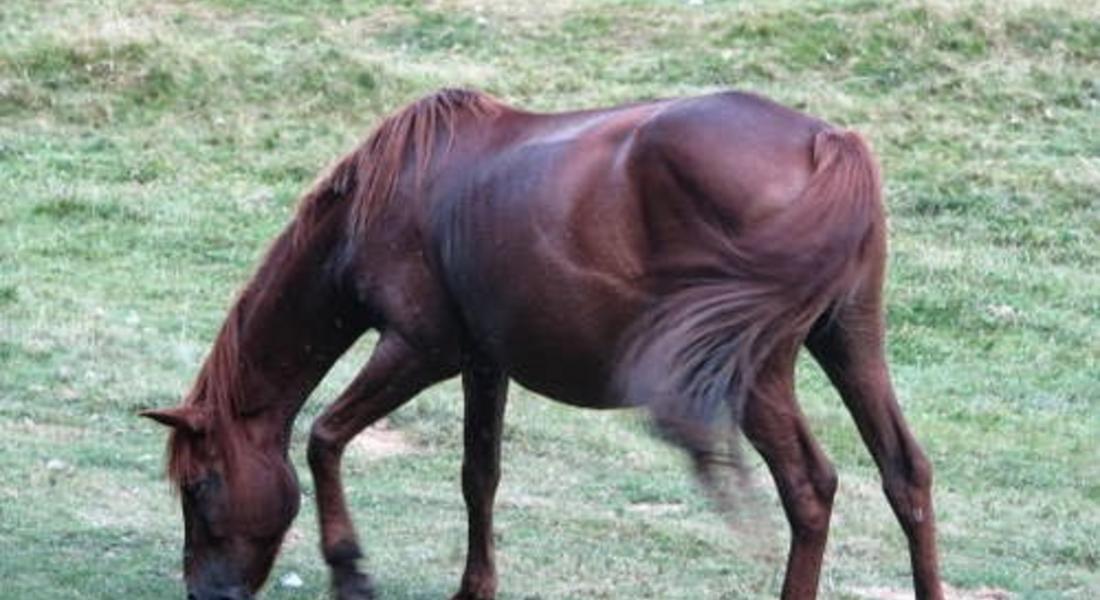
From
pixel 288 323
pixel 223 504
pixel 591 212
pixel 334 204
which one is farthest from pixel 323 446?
pixel 591 212

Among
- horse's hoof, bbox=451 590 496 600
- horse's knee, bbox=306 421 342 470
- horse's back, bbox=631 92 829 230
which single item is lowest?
horse's hoof, bbox=451 590 496 600

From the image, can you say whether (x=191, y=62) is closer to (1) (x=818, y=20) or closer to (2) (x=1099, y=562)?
(1) (x=818, y=20)

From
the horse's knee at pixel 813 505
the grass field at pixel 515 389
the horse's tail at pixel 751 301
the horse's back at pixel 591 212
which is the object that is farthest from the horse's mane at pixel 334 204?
the horse's knee at pixel 813 505

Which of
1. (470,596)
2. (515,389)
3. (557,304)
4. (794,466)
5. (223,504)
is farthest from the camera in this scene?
(515,389)

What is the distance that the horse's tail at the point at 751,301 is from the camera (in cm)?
663

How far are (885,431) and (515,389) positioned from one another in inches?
166

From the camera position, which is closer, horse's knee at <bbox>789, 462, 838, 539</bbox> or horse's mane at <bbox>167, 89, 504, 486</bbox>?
horse's knee at <bbox>789, 462, 838, 539</bbox>

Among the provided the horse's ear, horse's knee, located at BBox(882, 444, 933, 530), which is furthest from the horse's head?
horse's knee, located at BBox(882, 444, 933, 530)

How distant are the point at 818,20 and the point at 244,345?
11467 millimetres

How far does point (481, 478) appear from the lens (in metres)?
7.73

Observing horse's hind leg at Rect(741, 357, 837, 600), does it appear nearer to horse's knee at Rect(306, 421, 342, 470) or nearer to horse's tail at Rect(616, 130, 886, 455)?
horse's tail at Rect(616, 130, 886, 455)

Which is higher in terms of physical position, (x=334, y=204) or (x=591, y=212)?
(x=591, y=212)

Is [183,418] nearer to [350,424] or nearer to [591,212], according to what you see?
[350,424]

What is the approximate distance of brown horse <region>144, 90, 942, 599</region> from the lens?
671 centimetres
